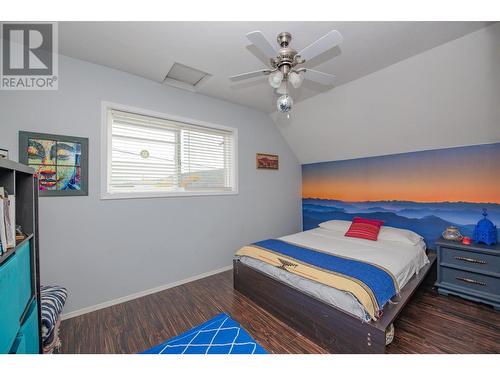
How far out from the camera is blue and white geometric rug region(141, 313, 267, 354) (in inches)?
49.4

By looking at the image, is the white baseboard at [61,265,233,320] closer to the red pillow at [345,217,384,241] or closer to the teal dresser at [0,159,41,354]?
the teal dresser at [0,159,41,354]

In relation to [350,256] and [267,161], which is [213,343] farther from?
[267,161]

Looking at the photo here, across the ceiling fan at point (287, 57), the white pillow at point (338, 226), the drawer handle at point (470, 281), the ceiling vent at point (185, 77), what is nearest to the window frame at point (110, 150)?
the ceiling vent at point (185, 77)

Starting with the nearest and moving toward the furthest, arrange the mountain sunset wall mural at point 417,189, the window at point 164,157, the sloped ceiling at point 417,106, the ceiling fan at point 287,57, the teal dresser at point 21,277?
1. the teal dresser at point 21,277
2. the ceiling fan at point 287,57
3. the sloped ceiling at point 417,106
4. the window at point 164,157
5. the mountain sunset wall mural at point 417,189

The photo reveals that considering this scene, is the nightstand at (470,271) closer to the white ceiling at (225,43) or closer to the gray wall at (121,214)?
the white ceiling at (225,43)

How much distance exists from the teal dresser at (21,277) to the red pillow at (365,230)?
3299mm

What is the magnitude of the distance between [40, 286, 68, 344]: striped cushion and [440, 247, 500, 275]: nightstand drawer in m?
3.79

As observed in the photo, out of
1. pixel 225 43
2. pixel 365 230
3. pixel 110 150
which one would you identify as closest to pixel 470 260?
pixel 365 230

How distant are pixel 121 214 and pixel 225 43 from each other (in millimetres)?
2119

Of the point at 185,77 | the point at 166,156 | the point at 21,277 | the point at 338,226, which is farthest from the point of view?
the point at 338,226

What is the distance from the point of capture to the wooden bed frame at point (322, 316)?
150cm

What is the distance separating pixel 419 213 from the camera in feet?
10.1

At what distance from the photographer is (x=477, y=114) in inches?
94.2
